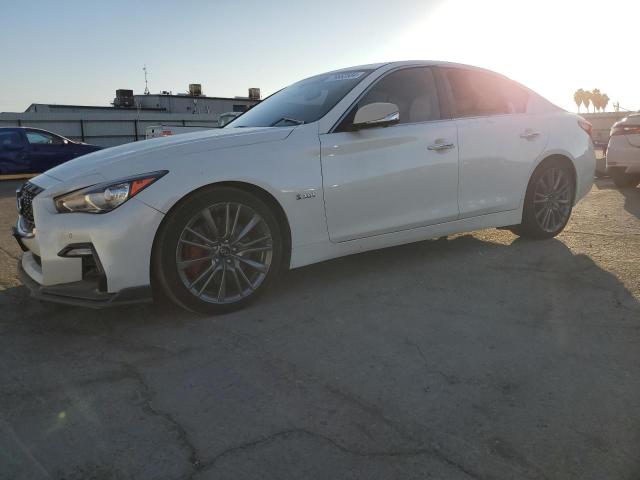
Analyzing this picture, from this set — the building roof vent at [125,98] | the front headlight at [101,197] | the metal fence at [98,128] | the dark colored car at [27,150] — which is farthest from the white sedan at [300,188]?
the building roof vent at [125,98]

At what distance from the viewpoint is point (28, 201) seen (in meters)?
3.49

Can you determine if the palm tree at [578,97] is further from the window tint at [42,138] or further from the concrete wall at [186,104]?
the window tint at [42,138]

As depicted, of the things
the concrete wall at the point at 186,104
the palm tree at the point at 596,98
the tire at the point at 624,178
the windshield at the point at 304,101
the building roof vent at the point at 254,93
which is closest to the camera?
the windshield at the point at 304,101

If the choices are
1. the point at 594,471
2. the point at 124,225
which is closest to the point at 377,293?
the point at 124,225

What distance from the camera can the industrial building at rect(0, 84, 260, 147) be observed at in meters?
26.4

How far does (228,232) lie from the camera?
3.45m

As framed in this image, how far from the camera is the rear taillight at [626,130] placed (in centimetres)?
824

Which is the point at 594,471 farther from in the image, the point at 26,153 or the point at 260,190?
the point at 26,153

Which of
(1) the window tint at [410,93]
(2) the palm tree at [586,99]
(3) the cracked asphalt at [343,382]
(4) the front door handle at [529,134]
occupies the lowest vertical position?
(3) the cracked asphalt at [343,382]

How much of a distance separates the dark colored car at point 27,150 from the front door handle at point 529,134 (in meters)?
12.6

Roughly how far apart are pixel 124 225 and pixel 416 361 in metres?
1.77

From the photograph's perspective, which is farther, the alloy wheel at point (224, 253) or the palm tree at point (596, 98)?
the palm tree at point (596, 98)

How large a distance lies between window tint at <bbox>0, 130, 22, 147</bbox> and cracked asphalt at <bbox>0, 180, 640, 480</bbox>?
11.7 metres

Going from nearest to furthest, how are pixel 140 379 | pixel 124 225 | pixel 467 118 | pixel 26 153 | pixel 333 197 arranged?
pixel 140 379, pixel 124 225, pixel 333 197, pixel 467 118, pixel 26 153
